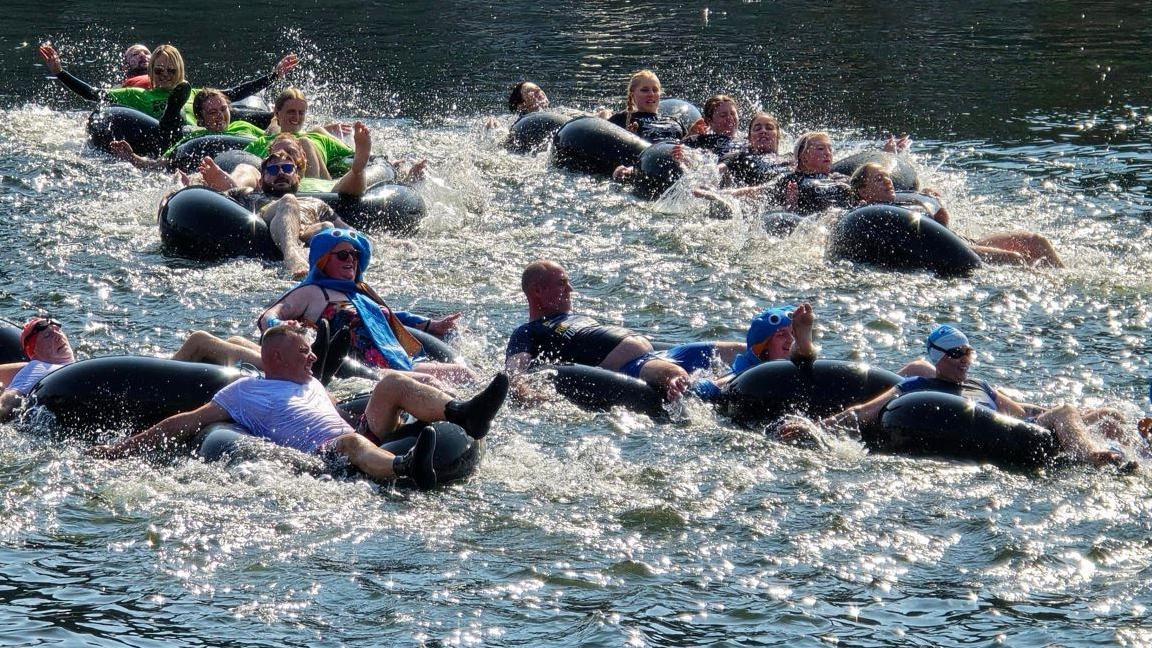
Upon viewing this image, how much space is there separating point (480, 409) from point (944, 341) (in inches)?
122

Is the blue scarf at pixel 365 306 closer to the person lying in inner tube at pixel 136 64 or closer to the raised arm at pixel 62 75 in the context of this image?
the raised arm at pixel 62 75

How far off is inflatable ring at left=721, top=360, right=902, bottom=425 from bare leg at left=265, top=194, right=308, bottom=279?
5300 millimetres

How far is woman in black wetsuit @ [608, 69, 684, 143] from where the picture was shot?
1930 centimetres

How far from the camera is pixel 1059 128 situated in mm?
21094

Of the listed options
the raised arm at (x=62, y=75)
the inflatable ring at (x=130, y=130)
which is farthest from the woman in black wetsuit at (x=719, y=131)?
the raised arm at (x=62, y=75)

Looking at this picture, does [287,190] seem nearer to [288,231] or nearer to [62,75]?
[288,231]

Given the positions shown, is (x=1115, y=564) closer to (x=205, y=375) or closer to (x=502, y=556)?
(x=502, y=556)

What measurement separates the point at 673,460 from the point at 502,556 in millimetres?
1770

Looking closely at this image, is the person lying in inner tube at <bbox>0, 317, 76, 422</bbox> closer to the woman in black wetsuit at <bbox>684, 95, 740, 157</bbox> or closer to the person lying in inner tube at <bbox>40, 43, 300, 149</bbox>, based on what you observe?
the person lying in inner tube at <bbox>40, 43, 300, 149</bbox>

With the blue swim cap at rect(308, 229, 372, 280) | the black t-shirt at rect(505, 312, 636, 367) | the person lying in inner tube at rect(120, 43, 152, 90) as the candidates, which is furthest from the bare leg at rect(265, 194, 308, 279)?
the person lying in inner tube at rect(120, 43, 152, 90)

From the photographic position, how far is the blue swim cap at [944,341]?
9.77 meters

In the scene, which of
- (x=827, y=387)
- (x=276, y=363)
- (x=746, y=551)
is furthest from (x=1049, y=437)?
(x=276, y=363)

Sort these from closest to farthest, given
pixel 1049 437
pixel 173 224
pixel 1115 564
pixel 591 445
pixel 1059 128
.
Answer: pixel 1115 564 < pixel 1049 437 < pixel 591 445 < pixel 173 224 < pixel 1059 128

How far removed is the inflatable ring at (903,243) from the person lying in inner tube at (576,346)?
333cm
